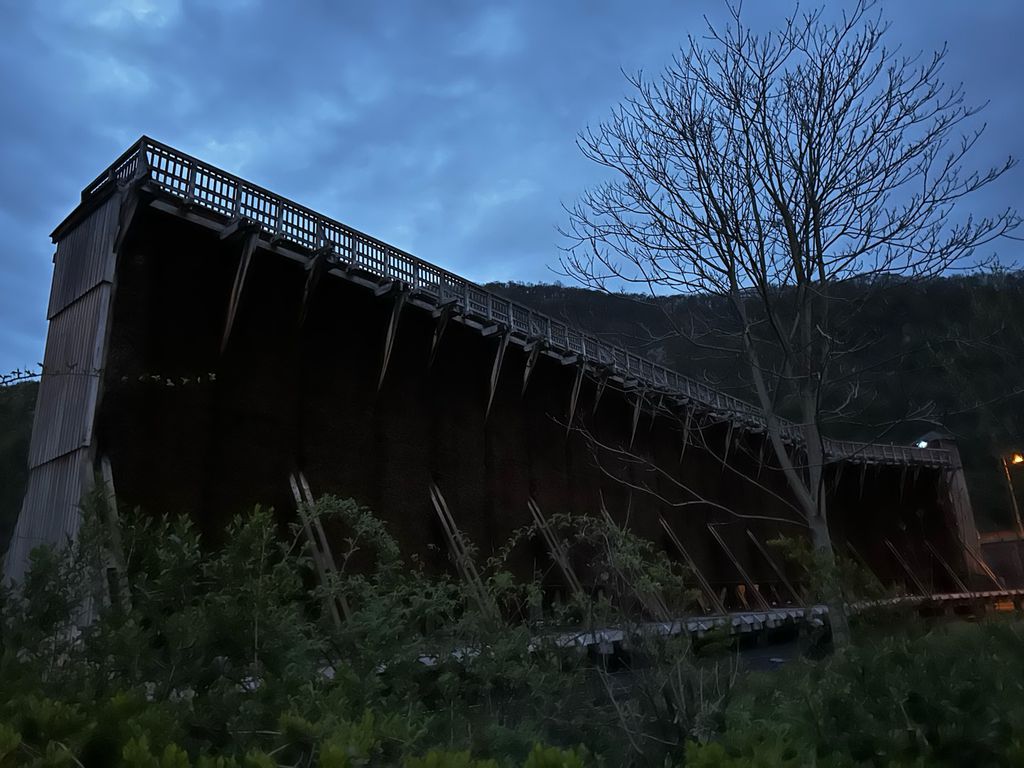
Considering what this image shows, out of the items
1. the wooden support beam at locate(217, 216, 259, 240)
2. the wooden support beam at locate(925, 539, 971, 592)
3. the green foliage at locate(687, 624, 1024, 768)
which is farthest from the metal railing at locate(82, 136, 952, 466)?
the wooden support beam at locate(925, 539, 971, 592)

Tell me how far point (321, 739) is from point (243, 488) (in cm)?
1126

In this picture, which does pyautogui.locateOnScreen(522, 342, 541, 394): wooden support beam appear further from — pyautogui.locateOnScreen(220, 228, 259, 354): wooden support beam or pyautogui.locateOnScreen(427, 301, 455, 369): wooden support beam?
pyautogui.locateOnScreen(220, 228, 259, 354): wooden support beam

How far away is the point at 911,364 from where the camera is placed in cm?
3312

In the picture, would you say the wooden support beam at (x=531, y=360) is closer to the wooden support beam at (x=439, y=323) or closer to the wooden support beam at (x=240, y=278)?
the wooden support beam at (x=439, y=323)

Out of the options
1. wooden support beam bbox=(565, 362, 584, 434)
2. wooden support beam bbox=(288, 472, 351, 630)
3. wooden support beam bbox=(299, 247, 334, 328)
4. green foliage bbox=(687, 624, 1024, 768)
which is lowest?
green foliage bbox=(687, 624, 1024, 768)

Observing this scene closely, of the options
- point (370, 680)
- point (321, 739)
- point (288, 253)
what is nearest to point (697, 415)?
point (288, 253)

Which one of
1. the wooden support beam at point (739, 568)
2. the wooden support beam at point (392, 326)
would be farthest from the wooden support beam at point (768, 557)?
the wooden support beam at point (392, 326)

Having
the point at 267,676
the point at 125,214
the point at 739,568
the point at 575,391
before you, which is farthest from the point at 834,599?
the point at 739,568

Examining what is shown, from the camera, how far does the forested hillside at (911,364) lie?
9273 millimetres

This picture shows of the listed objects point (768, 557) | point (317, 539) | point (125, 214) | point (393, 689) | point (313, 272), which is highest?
point (125, 214)

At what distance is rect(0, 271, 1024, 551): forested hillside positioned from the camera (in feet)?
30.4

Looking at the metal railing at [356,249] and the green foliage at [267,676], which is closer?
the green foliage at [267,676]

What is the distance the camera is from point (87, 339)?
12.8m

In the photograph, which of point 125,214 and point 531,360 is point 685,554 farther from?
point 125,214
